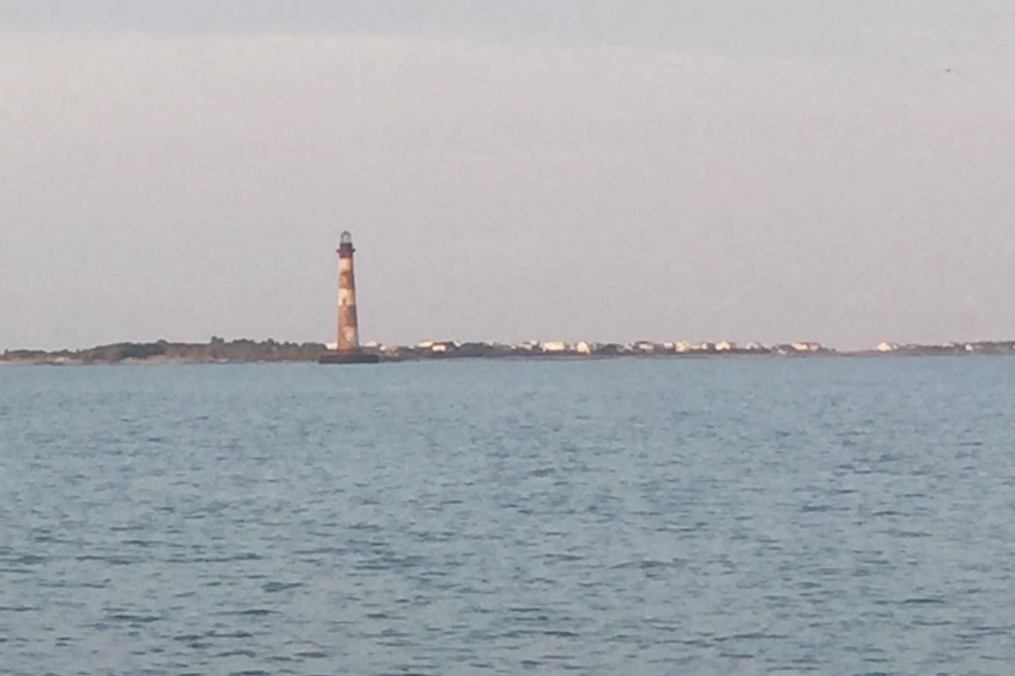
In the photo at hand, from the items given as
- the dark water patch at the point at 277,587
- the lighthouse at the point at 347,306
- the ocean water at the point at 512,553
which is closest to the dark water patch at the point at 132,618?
the ocean water at the point at 512,553

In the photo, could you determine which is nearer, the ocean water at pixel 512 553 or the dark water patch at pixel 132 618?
the ocean water at pixel 512 553

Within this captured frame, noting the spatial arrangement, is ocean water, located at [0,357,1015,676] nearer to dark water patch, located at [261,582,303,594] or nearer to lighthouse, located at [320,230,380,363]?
dark water patch, located at [261,582,303,594]

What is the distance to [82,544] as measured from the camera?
2958 centimetres

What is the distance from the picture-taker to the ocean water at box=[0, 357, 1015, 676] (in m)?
20.1

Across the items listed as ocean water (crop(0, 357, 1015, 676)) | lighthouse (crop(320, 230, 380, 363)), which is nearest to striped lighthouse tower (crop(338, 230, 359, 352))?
lighthouse (crop(320, 230, 380, 363))

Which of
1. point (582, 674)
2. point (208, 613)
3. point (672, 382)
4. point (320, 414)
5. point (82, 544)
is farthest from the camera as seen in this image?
point (672, 382)

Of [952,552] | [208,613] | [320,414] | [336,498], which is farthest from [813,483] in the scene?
[320,414]

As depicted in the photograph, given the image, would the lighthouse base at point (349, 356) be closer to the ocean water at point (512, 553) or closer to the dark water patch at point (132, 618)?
the ocean water at point (512, 553)

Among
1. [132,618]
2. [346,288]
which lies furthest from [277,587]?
[346,288]

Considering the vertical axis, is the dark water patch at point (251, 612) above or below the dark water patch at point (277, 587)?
below

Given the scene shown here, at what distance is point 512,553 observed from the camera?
27781 millimetres

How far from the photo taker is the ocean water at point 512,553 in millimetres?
20141

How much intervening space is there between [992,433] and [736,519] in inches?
1127

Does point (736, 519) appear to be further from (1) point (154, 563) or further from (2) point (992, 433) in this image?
(2) point (992, 433)
